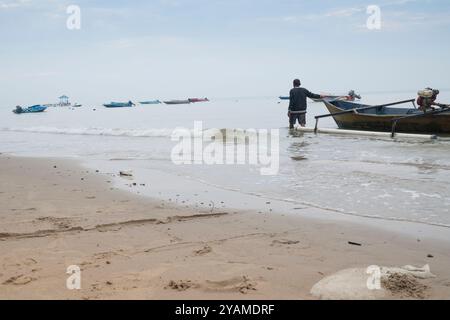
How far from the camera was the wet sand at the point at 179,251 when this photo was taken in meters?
2.87

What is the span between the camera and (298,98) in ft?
53.6

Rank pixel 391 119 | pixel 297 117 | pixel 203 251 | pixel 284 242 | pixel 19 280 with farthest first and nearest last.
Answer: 1. pixel 297 117
2. pixel 391 119
3. pixel 284 242
4. pixel 203 251
5. pixel 19 280

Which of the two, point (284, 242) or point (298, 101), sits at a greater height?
point (298, 101)

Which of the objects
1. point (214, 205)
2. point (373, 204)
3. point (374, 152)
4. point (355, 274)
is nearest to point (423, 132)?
point (374, 152)

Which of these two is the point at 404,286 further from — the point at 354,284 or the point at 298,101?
the point at 298,101

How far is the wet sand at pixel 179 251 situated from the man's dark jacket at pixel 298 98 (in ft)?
38.0

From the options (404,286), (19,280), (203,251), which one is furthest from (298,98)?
(19,280)

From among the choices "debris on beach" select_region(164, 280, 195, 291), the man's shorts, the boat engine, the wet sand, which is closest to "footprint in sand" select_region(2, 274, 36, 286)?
the wet sand

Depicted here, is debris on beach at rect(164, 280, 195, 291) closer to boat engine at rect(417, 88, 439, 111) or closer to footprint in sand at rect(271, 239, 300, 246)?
footprint in sand at rect(271, 239, 300, 246)

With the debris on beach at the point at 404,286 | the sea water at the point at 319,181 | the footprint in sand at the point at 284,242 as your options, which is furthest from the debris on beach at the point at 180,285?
the sea water at the point at 319,181

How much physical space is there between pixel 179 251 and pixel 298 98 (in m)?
13.4

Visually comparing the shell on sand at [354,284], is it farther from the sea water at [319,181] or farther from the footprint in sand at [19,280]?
the footprint in sand at [19,280]

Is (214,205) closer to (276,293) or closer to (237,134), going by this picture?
(276,293)

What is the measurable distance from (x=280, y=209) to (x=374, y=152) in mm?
6606
